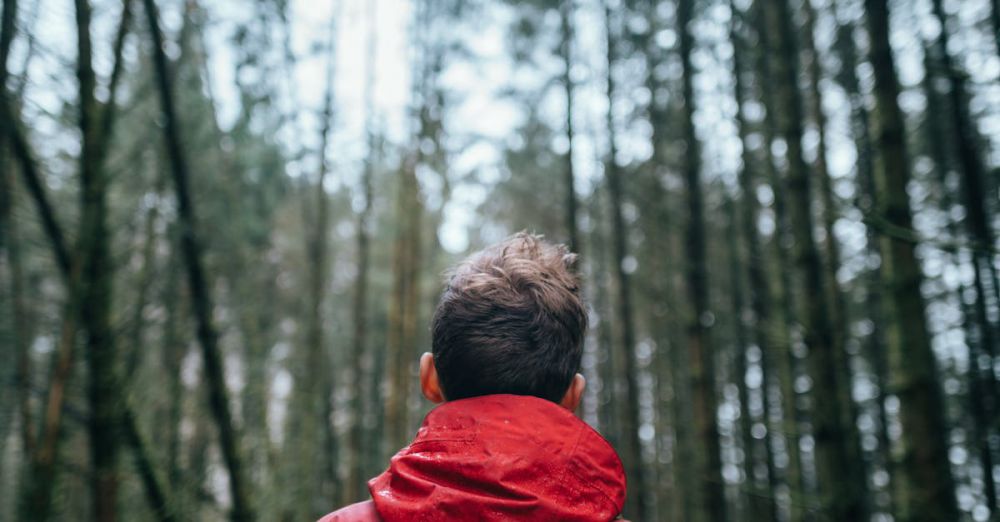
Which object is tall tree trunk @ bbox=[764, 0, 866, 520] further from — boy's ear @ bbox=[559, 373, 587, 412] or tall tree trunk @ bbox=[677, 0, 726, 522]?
boy's ear @ bbox=[559, 373, 587, 412]

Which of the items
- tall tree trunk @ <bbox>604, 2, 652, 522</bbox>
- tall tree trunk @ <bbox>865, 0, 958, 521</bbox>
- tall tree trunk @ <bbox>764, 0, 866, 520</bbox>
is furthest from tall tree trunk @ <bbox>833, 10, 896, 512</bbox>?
tall tree trunk @ <bbox>865, 0, 958, 521</bbox>

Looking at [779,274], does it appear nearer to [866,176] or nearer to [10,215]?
[866,176]

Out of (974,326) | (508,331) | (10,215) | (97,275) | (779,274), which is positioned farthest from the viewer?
(974,326)

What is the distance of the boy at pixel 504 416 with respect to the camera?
39.0 inches

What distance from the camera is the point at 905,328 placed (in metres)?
2.30

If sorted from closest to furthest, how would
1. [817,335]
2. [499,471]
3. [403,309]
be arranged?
1. [499,471]
2. [817,335]
3. [403,309]

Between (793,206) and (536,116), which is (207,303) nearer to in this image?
(793,206)

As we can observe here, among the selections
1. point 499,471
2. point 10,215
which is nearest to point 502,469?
point 499,471

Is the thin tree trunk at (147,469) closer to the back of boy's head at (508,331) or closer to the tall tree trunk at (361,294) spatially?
the back of boy's head at (508,331)

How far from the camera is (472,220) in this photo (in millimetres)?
12859

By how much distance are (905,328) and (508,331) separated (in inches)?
71.7

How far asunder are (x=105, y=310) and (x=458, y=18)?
22.2 feet

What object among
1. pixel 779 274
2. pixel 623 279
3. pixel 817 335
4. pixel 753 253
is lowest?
pixel 817 335

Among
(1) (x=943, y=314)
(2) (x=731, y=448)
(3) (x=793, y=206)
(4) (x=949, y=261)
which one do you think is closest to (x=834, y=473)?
(3) (x=793, y=206)
